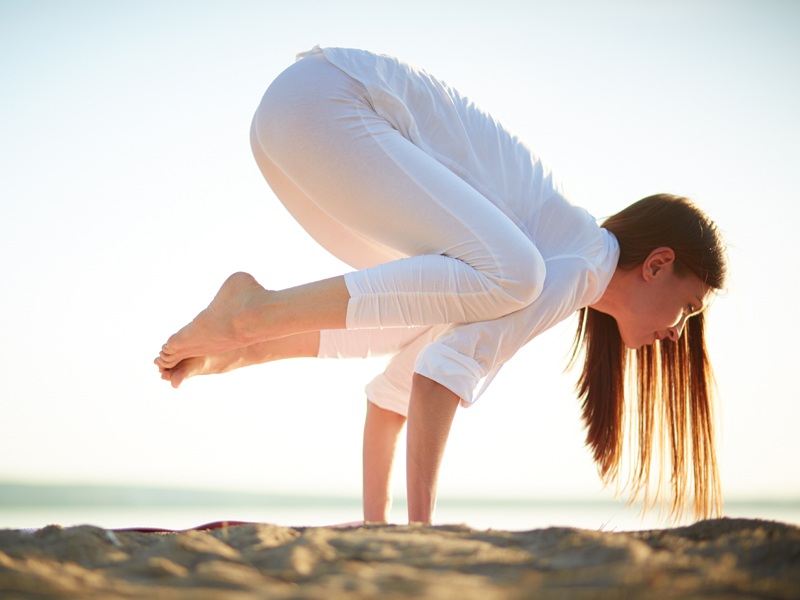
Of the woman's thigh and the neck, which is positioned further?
the neck

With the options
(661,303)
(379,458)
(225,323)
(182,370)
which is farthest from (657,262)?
(182,370)

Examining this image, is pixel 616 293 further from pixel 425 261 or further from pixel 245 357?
pixel 245 357

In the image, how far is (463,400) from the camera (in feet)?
4.61

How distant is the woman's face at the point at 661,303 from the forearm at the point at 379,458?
0.56 metres

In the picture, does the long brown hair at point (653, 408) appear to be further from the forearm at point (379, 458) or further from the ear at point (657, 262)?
the forearm at point (379, 458)

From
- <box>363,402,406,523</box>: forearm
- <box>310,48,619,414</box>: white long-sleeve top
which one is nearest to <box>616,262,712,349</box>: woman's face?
<box>310,48,619,414</box>: white long-sleeve top

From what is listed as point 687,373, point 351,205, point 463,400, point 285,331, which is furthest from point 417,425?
point 687,373

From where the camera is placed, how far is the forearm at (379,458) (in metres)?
1.73

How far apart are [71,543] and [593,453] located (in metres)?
1.41

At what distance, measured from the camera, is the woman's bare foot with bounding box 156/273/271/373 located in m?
1.46

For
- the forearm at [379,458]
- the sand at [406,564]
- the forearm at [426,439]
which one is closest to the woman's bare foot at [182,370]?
the forearm at [379,458]

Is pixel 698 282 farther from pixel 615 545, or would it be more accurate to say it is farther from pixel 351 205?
pixel 615 545

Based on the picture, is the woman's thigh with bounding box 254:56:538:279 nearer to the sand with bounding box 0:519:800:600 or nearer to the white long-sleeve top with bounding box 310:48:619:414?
the white long-sleeve top with bounding box 310:48:619:414

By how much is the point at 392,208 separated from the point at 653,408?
3.16ft
